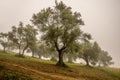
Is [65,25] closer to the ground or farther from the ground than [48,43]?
farther from the ground

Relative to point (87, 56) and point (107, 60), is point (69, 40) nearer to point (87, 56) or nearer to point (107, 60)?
point (87, 56)

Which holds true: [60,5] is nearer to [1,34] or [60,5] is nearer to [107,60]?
[1,34]

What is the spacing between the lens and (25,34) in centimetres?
8300

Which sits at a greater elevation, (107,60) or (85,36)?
(85,36)

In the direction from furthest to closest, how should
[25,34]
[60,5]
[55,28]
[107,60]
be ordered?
[107,60] → [25,34] → [60,5] → [55,28]

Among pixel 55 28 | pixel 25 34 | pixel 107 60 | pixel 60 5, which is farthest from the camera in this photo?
pixel 107 60

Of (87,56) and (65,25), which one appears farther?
(87,56)

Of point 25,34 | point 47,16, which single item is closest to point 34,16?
point 47,16

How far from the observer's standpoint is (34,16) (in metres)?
59.8

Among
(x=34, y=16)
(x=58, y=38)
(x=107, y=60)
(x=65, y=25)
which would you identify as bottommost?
(x=107, y=60)

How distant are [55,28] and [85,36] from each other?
1114 centimetres

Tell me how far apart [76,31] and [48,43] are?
31.3 feet

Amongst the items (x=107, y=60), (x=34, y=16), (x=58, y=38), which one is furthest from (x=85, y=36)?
(x=107, y=60)

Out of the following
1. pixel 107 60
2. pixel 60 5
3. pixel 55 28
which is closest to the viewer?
pixel 55 28
